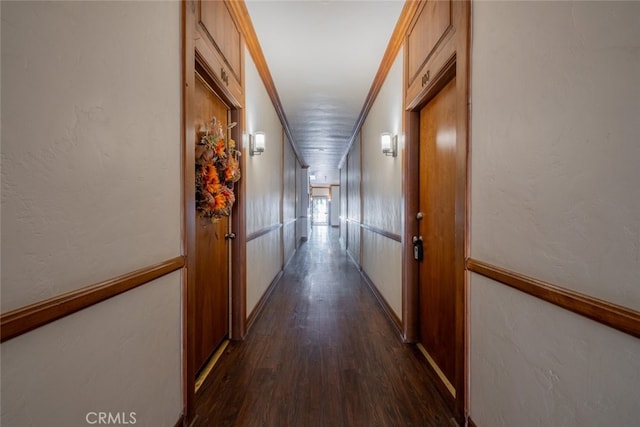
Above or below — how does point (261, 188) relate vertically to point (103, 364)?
above

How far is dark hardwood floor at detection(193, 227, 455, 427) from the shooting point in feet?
5.56

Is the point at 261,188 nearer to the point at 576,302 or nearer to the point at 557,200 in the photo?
the point at 557,200

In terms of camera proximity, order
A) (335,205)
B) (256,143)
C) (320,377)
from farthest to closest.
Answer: (335,205) < (256,143) < (320,377)

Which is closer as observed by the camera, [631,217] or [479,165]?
[631,217]

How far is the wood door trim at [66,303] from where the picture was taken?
2.31 feet

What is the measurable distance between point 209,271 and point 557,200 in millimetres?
2080

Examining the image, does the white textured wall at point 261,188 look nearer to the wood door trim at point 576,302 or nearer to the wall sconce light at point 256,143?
the wall sconce light at point 256,143

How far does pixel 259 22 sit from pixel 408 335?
3.08 meters

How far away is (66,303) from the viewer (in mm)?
851

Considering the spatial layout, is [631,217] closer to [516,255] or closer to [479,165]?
[516,255]

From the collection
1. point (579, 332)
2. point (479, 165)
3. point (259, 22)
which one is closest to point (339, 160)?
point (259, 22)

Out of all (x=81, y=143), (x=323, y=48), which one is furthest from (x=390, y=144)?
(x=81, y=143)

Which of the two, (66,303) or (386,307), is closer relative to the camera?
(66,303)

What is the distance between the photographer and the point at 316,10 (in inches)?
93.4
